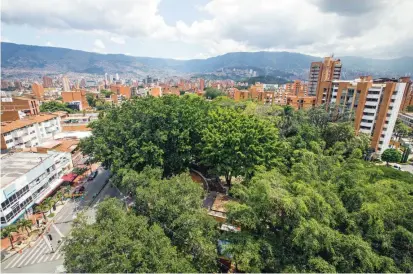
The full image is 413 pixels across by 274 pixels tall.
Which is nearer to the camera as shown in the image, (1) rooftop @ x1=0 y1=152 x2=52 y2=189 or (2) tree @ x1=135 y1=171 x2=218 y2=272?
(2) tree @ x1=135 y1=171 x2=218 y2=272

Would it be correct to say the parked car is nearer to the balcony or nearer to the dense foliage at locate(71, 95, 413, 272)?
the dense foliage at locate(71, 95, 413, 272)

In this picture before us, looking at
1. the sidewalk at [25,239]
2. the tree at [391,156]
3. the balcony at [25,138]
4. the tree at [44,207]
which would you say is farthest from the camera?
the balcony at [25,138]

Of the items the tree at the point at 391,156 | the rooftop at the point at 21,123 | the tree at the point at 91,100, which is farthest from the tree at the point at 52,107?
the tree at the point at 391,156

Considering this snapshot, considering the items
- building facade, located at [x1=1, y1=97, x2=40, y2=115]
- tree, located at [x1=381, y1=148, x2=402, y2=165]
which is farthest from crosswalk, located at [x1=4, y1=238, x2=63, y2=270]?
tree, located at [x1=381, y1=148, x2=402, y2=165]

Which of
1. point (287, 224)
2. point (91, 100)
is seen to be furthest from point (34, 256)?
point (91, 100)

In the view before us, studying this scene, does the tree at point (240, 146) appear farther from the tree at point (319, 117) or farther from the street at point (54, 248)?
the tree at point (319, 117)

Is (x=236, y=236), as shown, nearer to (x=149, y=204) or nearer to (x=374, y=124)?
(x=149, y=204)

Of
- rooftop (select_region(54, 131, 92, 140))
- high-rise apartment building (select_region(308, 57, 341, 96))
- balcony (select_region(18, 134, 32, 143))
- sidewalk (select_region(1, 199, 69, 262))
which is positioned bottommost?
sidewalk (select_region(1, 199, 69, 262))
